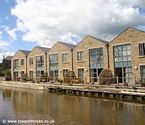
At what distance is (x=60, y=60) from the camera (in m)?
42.4

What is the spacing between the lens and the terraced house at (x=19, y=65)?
50669 millimetres

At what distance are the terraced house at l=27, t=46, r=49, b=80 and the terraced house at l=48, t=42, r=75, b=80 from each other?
179 centimetres

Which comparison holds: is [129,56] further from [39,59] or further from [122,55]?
[39,59]

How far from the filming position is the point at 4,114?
18.3 metres

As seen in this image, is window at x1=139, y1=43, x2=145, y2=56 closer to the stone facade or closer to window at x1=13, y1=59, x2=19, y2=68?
the stone facade

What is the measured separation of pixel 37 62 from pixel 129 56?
67.0 feet

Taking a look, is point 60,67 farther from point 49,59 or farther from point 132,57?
point 132,57

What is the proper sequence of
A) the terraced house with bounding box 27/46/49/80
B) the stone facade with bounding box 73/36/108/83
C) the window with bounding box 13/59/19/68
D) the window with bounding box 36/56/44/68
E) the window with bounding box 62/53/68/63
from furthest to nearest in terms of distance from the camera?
the window with bounding box 13/59/19/68
the window with bounding box 36/56/44/68
the terraced house with bounding box 27/46/49/80
the window with bounding box 62/53/68/63
the stone facade with bounding box 73/36/108/83

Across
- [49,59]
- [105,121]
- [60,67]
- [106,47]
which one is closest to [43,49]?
[49,59]

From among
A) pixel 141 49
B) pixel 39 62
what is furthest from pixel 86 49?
pixel 39 62

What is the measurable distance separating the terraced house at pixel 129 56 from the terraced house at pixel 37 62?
1543 cm

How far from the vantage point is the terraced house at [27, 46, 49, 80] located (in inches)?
1813

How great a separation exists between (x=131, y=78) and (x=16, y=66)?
94.4ft

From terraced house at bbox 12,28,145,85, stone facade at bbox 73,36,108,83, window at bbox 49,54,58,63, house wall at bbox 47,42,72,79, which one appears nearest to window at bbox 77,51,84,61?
terraced house at bbox 12,28,145,85
